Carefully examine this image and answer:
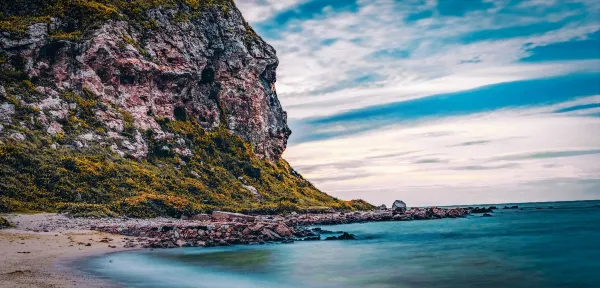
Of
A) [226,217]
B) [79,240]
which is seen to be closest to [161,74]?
[226,217]

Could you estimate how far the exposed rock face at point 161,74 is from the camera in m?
66.6

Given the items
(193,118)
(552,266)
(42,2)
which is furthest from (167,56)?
(552,266)

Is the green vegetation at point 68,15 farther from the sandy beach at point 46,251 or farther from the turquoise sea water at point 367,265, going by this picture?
the turquoise sea water at point 367,265

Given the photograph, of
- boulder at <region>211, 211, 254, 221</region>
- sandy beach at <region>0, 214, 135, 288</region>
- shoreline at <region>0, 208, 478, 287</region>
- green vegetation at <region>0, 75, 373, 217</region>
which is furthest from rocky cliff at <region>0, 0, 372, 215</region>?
sandy beach at <region>0, 214, 135, 288</region>

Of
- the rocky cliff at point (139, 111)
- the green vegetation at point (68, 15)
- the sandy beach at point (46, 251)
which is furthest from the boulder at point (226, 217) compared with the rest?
the green vegetation at point (68, 15)

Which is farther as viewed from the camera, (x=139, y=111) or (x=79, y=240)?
(x=139, y=111)

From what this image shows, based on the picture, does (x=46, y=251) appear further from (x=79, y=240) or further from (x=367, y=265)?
(x=367, y=265)

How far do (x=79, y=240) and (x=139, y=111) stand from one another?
48.6 m

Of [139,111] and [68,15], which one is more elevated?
[68,15]

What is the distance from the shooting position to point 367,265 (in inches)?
1085

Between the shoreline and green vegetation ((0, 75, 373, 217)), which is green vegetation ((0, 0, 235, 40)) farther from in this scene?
the shoreline

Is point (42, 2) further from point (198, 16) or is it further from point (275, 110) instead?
point (275, 110)

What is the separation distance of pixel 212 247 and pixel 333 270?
1261 centimetres

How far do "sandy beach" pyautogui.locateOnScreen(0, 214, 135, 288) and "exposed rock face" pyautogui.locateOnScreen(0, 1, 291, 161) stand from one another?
101ft
